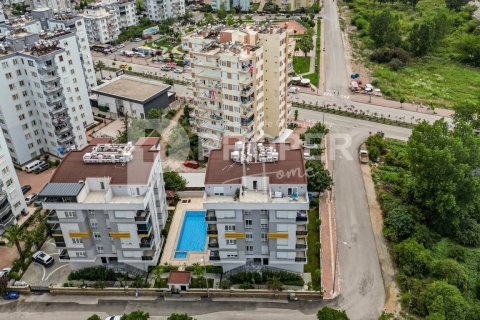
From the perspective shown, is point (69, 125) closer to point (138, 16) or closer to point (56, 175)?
point (56, 175)

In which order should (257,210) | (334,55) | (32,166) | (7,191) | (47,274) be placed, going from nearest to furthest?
(257,210), (47,274), (7,191), (32,166), (334,55)

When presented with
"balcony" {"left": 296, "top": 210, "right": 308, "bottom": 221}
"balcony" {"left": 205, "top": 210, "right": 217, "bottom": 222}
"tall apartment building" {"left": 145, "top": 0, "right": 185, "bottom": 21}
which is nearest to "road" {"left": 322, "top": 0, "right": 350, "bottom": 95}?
"tall apartment building" {"left": 145, "top": 0, "right": 185, "bottom": 21}

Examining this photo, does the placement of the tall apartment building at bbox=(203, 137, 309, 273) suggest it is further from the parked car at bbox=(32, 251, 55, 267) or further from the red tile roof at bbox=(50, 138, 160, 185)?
the parked car at bbox=(32, 251, 55, 267)

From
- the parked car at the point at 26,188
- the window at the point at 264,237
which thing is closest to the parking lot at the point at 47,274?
the parked car at the point at 26,188

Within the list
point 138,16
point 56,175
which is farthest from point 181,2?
point 56,175

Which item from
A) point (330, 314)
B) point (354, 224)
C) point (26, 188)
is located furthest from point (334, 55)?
point (330, 314)

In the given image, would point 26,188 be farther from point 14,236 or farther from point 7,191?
point 14,236

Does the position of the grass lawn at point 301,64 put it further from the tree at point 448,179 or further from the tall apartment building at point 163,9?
the tall apartment building at point 163,9
